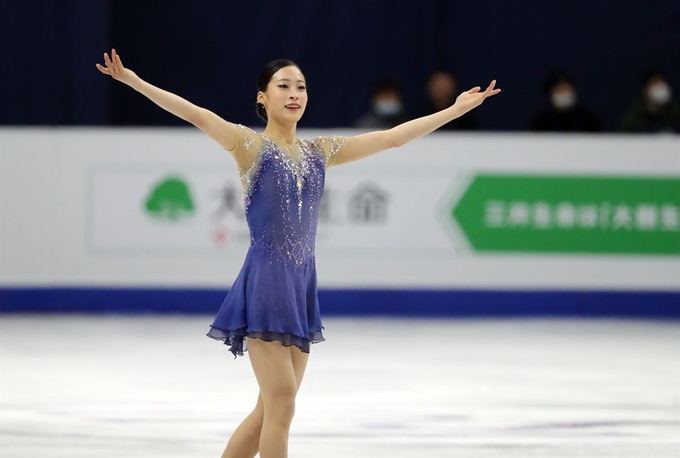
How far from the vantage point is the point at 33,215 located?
26.5 feet

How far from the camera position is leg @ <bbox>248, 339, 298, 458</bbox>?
127 inches

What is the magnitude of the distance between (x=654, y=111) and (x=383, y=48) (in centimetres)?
268

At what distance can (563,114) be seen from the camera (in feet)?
28.8

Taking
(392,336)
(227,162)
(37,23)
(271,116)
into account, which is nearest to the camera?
(271,116)

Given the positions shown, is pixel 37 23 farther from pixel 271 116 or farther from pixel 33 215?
pixel 271 116

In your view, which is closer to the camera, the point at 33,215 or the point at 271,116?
the point at 271,116

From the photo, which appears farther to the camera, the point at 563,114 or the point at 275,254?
the point at 563,114

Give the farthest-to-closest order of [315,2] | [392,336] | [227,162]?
[315,2] → [227,162] → [392,336]

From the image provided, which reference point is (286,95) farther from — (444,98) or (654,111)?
(654,111)

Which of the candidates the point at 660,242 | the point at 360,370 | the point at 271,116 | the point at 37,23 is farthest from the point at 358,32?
the point at 271,116

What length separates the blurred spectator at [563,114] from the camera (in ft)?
28.6

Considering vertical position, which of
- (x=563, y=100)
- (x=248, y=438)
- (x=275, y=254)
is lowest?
(x=248, y=438)

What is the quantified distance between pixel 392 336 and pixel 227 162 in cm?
176

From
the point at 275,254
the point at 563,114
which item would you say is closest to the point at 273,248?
the point at 275,254
